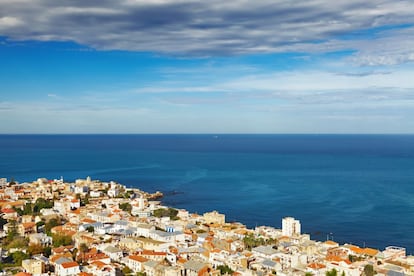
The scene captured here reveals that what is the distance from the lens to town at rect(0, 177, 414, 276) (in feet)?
56.7

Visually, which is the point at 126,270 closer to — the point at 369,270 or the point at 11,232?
the point at 11,232

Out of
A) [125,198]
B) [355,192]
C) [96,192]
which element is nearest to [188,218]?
[125,198]

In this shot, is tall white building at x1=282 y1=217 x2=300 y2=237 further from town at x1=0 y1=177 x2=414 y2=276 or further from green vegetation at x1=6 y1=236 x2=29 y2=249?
green vegetation at x1=6 y1=236 x2=29 y2=249

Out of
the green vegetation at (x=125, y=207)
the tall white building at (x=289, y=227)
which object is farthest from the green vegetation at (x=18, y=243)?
the tall white building at (x=289, y=227)

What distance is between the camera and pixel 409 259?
18.7 m

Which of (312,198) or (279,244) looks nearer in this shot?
(279,244)

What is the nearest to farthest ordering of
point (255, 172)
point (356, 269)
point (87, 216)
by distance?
point (356, 269) < point (87, 216) < point (255, 172)

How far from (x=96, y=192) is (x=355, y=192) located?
2365 cm

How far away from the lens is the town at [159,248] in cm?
1728

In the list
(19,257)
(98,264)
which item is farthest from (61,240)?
(98,264)

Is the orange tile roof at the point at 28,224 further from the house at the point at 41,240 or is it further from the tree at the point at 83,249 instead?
the tree at the point at 83,249

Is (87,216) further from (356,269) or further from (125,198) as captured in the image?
(356,269)

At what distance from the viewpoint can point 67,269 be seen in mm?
16547

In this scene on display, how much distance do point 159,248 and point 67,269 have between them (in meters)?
4.96
